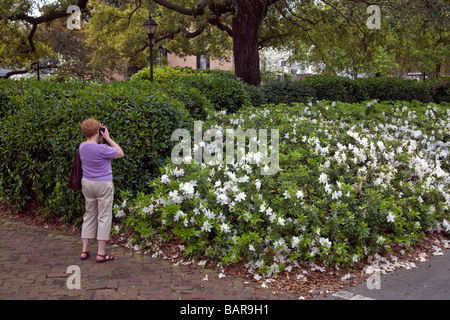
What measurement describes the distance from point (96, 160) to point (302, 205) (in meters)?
2.43

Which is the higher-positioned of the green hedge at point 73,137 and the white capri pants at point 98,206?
the green hedge at point 73,137

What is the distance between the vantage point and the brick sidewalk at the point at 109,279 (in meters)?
4.52

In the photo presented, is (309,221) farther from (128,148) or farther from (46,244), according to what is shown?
(46,244)

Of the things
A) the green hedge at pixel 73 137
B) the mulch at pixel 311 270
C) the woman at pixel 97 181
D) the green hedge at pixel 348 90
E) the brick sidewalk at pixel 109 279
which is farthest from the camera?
the green hedge at pixel 348 90

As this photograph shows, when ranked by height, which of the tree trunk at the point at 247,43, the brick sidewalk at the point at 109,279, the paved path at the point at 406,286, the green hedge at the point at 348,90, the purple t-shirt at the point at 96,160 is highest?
the tree trunk at the point at 247,43

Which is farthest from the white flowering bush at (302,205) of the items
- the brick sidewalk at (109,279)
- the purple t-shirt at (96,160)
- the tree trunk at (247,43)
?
the tree trunk at (247,43)

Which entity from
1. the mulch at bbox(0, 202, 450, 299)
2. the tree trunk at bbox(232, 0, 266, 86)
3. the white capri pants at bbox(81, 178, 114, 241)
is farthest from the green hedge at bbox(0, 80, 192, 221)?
the tree trunk at bbox(232, 0, 266, 86)

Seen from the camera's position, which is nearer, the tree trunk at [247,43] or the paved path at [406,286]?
the paved path at [406,286]

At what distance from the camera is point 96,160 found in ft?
17.5

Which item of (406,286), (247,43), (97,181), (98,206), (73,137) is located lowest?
(406,286)

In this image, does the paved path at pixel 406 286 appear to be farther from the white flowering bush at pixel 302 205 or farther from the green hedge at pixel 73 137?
the green hedge at pixel 73 137

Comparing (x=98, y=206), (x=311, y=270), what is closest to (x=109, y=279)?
(x=98, y=206)

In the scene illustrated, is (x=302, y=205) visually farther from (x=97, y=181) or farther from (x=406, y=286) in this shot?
(x=97, y=181)

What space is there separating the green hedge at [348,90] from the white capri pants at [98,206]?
7005 mm
